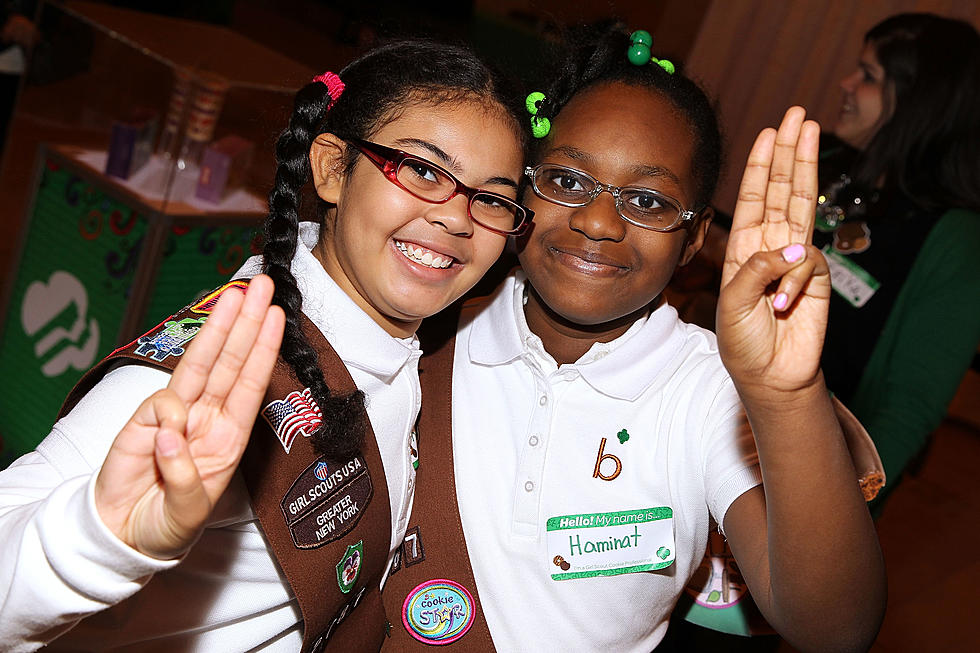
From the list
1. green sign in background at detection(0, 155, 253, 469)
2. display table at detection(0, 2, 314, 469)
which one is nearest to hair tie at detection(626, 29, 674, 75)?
display table at detection(0, 2, 314, 469)

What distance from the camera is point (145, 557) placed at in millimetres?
826

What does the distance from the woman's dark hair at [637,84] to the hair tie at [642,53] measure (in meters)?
0.01

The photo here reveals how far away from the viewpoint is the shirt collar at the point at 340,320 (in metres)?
1.23

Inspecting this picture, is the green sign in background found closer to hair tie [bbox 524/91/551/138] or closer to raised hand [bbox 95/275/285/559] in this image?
hair tie [bbox 524/91/551/138]

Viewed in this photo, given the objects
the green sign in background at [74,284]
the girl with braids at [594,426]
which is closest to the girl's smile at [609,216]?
the girl with braids at [594,426]

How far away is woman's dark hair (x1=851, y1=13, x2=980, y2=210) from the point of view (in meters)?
2.23

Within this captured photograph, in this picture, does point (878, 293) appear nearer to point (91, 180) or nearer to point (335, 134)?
point (335, 134)

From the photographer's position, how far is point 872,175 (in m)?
2.33

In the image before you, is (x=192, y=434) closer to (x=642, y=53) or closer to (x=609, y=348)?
(x=609, y=348)

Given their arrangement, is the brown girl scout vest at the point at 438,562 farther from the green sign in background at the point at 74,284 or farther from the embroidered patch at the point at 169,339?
the green sign in background at the point at 74,284

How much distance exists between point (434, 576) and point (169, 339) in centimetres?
57

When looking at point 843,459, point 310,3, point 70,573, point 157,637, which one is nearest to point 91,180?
point 157,637

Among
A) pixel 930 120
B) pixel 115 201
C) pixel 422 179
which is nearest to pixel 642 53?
pixel 422 179

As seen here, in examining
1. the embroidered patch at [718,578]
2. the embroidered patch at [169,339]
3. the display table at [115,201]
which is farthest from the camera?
the display table at [115,201]
